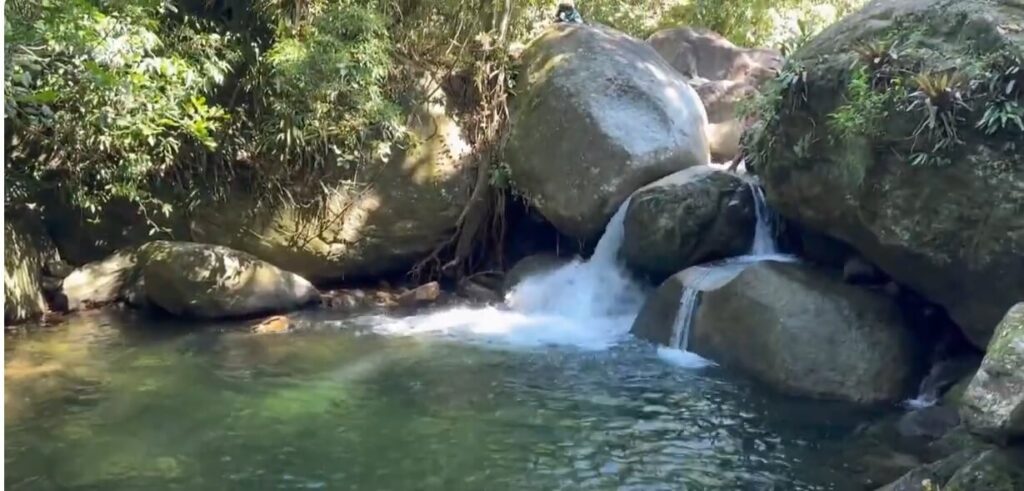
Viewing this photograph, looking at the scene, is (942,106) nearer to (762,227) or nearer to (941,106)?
(941,106)

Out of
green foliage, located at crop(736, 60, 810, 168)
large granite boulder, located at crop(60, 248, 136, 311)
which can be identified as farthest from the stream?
green foliage, located at crop(736, 60, 810, 168)

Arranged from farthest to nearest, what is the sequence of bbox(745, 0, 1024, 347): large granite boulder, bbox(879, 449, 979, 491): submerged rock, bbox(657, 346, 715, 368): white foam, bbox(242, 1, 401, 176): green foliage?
bbox(242, 1, 401, 176): green foliage → bbox(657, 346, 715, 368): white foam → bbox(745, 0, 1024, 347): large granite boulder → bbox(879, 449, 979, 491): submerged rock

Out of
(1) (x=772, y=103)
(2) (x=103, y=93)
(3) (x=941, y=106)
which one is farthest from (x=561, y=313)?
(2) (x=103, y=93)

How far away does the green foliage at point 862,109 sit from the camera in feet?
25.3

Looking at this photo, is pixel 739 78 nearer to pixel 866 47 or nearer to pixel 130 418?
pixel 866 47

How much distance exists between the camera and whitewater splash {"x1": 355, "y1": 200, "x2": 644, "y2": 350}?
1041 cm

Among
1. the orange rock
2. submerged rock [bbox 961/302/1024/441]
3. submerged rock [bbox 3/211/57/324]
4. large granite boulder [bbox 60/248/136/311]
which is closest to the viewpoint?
submerged rock [bbox 961/302/1024/441]

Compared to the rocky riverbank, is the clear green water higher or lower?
lower

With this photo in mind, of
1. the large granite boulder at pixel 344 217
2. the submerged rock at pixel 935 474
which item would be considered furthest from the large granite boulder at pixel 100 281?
the submerged rock at pixel 935 474

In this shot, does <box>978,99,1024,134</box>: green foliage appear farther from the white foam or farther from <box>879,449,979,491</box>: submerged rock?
the white foam

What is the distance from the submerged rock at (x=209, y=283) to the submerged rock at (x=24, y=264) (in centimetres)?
114

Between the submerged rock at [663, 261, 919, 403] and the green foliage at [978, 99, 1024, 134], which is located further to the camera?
the submerged rock at [663, 261, 919, 403]

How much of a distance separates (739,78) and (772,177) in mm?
6323

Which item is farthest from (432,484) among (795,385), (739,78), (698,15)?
(698,15)
